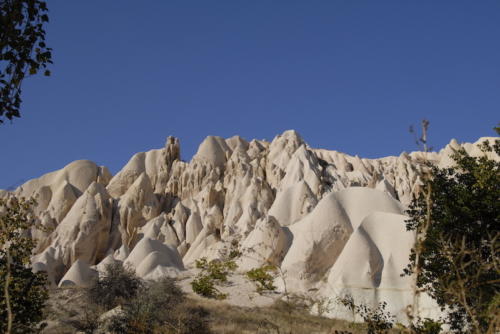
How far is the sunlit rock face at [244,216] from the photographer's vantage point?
2475 cm

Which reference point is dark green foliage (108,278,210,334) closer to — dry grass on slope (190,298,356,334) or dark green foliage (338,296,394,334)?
dry grass on slope (190,298,356,334)

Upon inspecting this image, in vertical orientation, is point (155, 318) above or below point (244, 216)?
below

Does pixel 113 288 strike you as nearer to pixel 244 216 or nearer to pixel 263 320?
pixel 263 320

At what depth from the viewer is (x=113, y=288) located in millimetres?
23203

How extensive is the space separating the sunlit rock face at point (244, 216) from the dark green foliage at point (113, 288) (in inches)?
190

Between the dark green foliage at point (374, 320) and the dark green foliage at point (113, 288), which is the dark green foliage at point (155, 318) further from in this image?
the dark green foliage at point (374, 320)

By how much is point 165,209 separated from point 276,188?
13108mm

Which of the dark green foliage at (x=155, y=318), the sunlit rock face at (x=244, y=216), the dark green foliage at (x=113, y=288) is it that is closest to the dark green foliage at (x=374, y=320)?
the dark green foliage at (x=155, y=318)

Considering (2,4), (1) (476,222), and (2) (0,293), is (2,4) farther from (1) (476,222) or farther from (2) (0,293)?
(1) (476,222)

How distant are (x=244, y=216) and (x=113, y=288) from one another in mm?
18813

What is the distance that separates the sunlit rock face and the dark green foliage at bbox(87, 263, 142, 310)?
482 centimetres

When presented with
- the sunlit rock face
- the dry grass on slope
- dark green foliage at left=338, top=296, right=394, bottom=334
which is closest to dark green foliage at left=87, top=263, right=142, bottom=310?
the dry grass on slope

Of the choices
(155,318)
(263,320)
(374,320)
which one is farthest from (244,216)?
(374,320)

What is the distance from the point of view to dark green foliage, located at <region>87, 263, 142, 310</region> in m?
22.8
